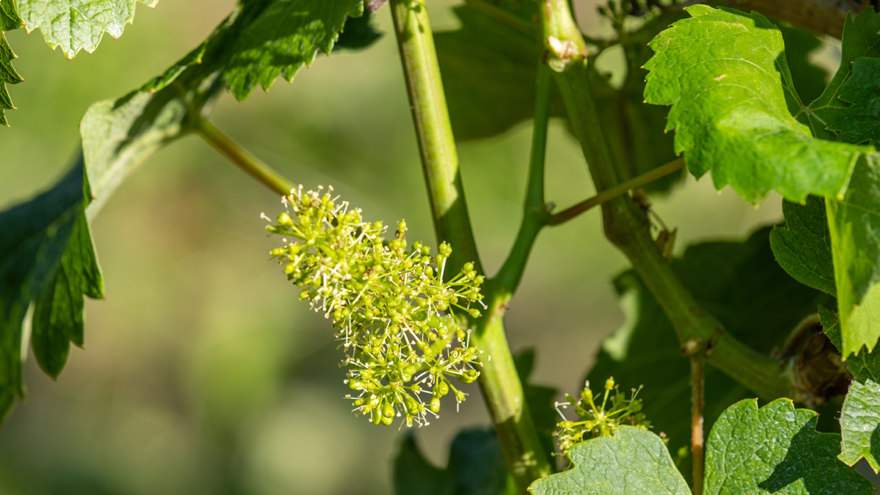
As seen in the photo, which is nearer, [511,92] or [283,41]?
[283,41]

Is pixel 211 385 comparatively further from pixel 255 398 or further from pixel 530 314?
pixel 530 314

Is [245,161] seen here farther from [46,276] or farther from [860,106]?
[860,106]

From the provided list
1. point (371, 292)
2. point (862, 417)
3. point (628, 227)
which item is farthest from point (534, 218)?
point (862, 417)

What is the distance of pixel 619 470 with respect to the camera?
0.53 metres

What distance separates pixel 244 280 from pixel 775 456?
3.13 m

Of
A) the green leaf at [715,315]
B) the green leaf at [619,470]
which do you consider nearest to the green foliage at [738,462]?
the green leaf at [619,470]

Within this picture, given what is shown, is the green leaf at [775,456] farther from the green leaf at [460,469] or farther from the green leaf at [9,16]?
the green leaf at [9,16]

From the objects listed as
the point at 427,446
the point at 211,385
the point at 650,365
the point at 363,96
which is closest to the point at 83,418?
the point at 211,385

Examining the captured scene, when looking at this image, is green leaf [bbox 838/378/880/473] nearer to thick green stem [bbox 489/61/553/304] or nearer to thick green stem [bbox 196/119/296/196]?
thick green stem [bbox 489/61/553/304]

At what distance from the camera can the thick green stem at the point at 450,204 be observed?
0.64 metres

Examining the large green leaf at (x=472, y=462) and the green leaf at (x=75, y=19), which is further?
the large green leaf at (x=472, y=462)

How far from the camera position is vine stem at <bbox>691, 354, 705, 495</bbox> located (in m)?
0.58

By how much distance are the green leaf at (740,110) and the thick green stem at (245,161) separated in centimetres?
44

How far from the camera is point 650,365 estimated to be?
95 centimetres
